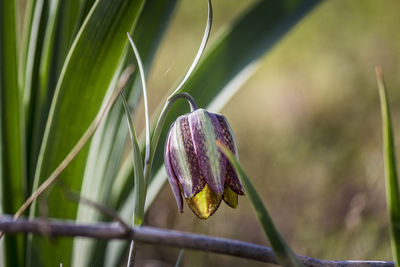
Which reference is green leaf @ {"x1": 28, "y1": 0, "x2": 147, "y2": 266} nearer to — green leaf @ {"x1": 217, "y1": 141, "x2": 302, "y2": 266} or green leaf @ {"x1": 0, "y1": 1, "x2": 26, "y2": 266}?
green leaf @ {"x1": 0, "y1": 1, "x2": 26, "y2": 266}

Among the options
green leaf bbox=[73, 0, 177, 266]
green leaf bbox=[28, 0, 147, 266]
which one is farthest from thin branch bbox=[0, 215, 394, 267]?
green leaf bbox=[73, 0, 177, 266]

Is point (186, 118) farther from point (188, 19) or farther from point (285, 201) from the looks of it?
point (188, 19)

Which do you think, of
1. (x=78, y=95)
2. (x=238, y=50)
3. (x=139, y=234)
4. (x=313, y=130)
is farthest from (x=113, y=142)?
(x=313, y=130)

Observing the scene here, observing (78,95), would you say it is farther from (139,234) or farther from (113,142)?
(139,234)

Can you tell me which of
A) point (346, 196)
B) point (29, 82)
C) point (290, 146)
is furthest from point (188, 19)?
point (29, 82)

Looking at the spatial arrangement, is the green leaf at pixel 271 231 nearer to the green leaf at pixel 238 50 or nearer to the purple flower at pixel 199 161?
the purple flower at pixel 199 161
